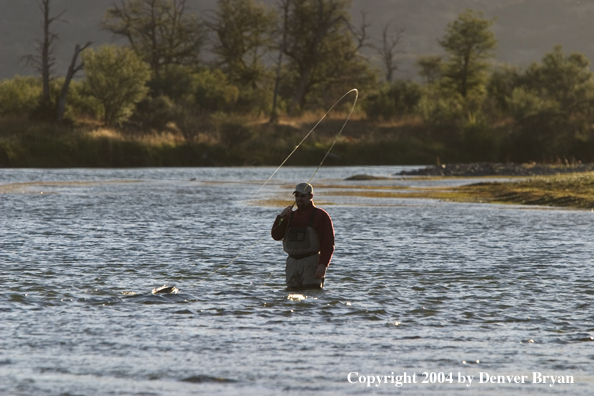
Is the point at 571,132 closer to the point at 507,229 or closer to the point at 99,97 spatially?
the point at 99,97

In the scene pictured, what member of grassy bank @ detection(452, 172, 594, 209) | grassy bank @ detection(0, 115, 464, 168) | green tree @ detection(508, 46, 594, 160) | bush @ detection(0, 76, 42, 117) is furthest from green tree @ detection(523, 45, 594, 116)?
grassy bank @ detection(452, 172, 594, 209)

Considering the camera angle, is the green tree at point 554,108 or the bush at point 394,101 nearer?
the green tree at point 554,108

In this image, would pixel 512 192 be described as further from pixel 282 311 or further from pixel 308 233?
pixel 282 311

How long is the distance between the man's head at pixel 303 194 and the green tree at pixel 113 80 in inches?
2180

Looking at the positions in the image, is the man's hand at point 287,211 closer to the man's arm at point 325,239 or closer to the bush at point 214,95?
the man's arm at point 325,239

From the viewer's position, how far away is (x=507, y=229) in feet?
65.4

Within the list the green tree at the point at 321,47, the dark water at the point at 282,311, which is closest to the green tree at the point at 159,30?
the green tree at the point at 321,47

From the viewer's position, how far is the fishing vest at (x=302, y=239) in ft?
34.1

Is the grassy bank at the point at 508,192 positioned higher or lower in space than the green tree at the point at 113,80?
lower

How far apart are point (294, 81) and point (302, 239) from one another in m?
83.4

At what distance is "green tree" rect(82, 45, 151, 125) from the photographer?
2527 inches

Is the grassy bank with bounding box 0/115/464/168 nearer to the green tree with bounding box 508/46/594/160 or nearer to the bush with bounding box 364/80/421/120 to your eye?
the bush with bounding box 364/80/421/120

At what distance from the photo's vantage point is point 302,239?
411 inches

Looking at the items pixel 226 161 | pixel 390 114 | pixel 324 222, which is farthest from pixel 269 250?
pixel 390 114
